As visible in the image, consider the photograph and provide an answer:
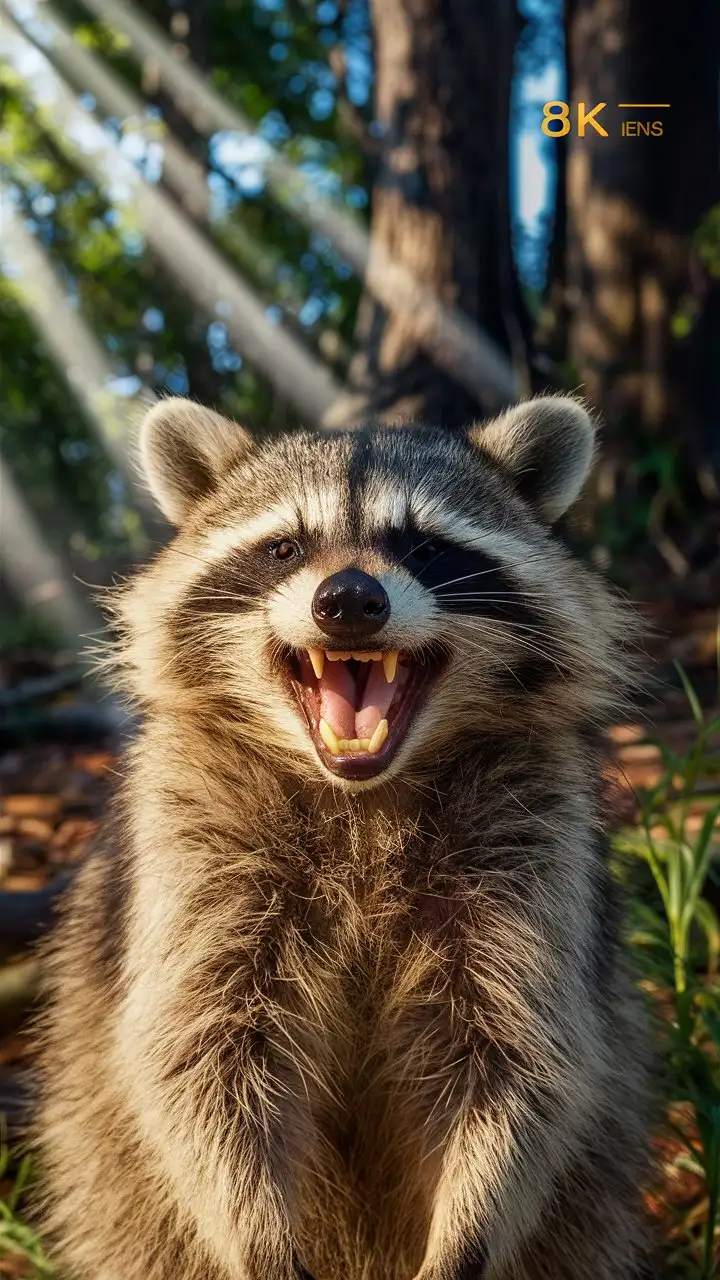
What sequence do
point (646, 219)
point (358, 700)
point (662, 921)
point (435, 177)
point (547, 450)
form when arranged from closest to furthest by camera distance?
point (358, 700) < point (547, 450) < point (662, 921) < point (435, 177) < point (646, 219)

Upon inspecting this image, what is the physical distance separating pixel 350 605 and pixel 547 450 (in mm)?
1017

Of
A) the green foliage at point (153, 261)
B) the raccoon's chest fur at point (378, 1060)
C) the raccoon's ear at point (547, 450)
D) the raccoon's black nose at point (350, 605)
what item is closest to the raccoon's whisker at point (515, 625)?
the raccoon's black nose at point (350, 605)

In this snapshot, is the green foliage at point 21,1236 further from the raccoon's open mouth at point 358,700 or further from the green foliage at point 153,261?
the green foliage at point 153,261

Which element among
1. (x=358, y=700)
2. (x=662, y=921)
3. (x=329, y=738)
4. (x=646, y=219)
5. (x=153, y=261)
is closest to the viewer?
(x=329, y=738)

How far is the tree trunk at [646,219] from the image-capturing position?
9.02m

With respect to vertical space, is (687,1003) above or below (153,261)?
below

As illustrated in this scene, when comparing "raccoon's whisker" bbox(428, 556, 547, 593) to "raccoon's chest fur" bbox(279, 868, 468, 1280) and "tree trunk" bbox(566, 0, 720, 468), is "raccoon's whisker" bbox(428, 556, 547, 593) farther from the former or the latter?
"tree trunk" bbox(566, 0, 720, 468)

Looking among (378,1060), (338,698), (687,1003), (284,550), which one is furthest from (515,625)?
(687,1003)

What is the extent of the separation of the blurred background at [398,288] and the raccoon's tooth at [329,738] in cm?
93

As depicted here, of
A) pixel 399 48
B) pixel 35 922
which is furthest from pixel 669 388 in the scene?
pixel 35 922

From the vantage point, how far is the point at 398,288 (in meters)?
7.05

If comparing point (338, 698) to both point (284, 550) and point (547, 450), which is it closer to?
point (284, 550)

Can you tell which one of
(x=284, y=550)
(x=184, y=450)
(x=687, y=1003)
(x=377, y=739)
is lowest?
(x=687, y=1003)

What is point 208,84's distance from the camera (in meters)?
13.5
